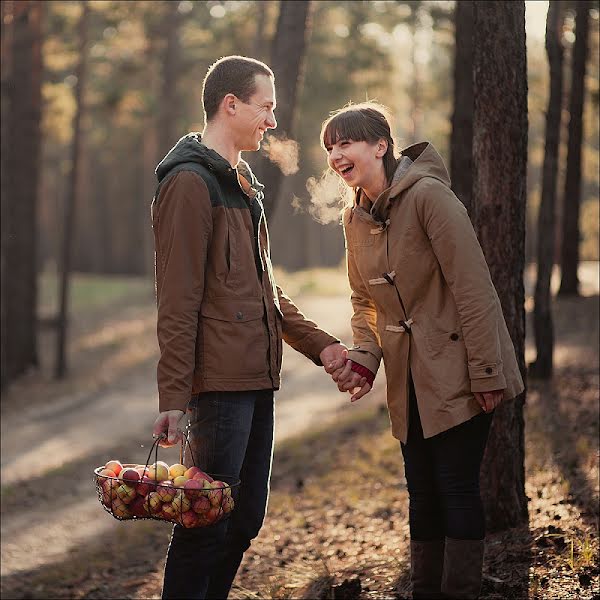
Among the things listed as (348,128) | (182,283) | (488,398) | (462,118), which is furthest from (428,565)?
(462,118)

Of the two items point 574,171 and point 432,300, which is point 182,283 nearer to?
point 432,300

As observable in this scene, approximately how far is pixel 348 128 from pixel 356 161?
0.16 m

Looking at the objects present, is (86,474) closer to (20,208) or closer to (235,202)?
(235,202)

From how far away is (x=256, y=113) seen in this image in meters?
4.48

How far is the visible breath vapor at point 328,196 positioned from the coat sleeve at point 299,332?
0.50 meters

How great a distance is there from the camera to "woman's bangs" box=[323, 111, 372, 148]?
4.80 meters

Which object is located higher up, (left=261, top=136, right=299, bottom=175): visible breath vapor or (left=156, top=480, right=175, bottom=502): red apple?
(left=261, top=136, right=299, bottom=175): visible breath vapor

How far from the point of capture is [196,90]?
1748 inches

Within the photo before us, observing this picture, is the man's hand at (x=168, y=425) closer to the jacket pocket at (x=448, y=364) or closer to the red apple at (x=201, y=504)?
the red apple at (x=201, y=504)

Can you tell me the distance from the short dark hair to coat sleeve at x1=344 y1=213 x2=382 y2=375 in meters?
0.96

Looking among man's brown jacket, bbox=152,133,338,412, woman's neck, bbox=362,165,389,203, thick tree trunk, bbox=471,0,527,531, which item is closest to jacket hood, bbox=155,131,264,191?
man's brown jacket, bbox=152,133,338,412

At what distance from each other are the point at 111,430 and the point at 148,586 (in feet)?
24.2

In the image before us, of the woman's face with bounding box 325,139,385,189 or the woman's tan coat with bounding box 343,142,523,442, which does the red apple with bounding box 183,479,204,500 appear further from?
the woman's face with bounding box 325,139,385,189

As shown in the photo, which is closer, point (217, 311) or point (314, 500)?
point (217, 311)
